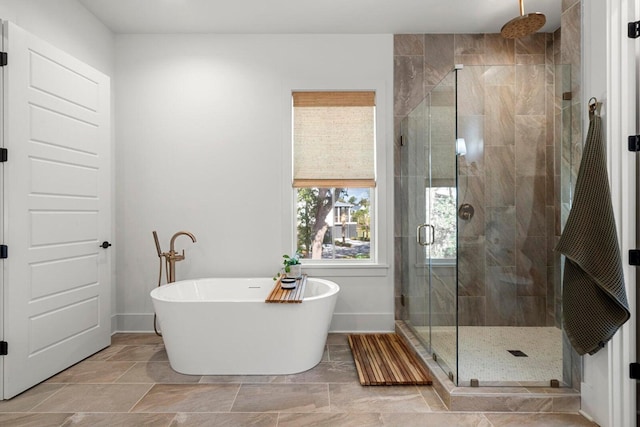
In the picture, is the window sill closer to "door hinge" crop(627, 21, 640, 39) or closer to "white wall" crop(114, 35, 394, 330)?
"white wall" crop(114, 35, 394, 330)

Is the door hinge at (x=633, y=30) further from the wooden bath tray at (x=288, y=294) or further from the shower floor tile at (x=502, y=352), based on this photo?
the wooden bath tray at (x=288, y=294)

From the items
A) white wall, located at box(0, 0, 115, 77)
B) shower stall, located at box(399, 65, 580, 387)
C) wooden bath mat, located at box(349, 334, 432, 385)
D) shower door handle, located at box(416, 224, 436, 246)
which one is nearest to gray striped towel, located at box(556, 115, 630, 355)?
→ shower stall, located at box(399, 65, 580, 387)

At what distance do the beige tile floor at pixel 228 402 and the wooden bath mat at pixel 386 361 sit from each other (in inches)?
2.7

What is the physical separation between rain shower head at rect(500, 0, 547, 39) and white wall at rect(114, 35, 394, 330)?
1.32 m

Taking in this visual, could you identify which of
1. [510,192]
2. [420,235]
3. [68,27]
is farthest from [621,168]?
[68,27]

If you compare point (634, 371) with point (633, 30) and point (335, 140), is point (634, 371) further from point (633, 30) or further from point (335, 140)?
point (335, 140)

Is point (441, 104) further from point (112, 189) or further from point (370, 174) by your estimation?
point (112, 189)

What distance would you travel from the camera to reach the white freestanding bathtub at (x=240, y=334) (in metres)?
2.49

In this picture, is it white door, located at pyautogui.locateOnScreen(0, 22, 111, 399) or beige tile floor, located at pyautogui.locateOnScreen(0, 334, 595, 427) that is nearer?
beige tile floor, located at pyautogui.locateOnScreen(0, 334, 595, 427)

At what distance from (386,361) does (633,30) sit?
Answer: 244cm

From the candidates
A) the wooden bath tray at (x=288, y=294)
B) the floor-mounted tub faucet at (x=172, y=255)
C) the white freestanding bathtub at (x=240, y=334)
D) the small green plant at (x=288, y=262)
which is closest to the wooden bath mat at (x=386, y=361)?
the white freestanding bathtub at (x=240, y=334)

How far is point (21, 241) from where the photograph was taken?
7.45 ft

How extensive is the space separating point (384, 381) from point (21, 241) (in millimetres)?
2450

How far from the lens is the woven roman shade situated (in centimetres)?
346
